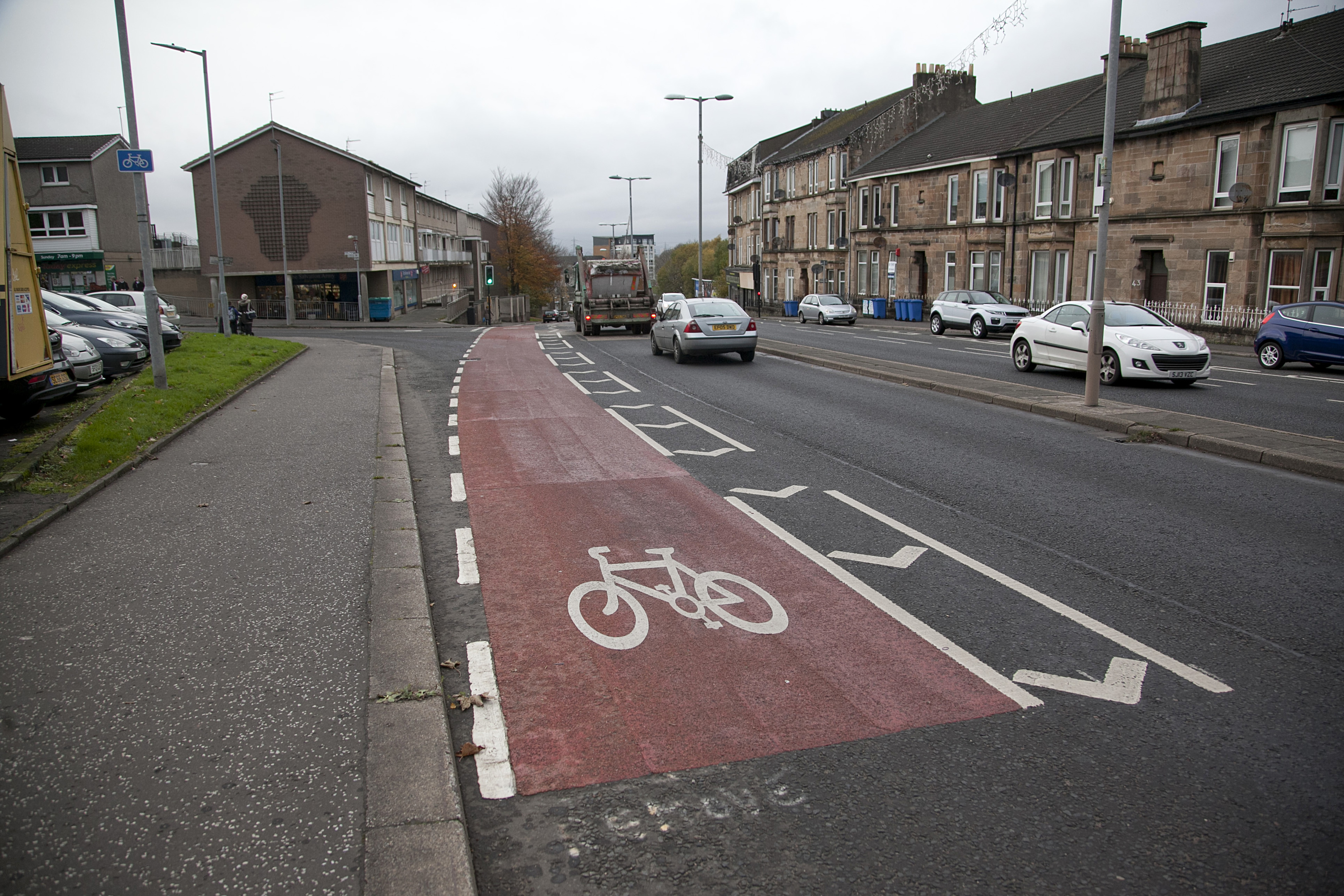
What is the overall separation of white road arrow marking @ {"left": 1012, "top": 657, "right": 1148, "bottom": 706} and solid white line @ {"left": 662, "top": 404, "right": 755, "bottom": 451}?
604cm

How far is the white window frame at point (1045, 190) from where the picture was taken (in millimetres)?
35719

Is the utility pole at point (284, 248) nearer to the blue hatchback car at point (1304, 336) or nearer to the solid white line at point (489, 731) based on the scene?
the blue hatchback car at point (1304, 336)

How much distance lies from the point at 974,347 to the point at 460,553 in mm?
22736

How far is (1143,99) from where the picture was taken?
1235 inches

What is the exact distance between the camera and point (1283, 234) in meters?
25.9

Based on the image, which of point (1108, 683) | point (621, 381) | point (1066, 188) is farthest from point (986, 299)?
point (1108, 683)

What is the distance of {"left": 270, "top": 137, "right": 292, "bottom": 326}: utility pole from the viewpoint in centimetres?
4678

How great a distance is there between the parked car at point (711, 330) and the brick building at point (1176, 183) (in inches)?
308

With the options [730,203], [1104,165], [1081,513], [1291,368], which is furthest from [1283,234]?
[730,203]

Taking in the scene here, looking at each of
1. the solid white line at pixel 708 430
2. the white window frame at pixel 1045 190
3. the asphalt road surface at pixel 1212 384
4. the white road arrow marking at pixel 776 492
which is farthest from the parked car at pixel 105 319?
the white window frame at pixel 1045 190

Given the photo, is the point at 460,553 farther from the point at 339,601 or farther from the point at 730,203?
the point at 730,203

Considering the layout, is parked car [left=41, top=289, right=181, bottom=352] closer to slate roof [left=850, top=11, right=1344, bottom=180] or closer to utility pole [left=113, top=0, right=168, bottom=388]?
utility pole [left=113, top=0, right=168, bottom=388]

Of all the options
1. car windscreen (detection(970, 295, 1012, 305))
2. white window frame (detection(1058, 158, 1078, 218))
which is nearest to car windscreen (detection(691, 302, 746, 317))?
car windscreen (detection(970, 295, 1012, 305))

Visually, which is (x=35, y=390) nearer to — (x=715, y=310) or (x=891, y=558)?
(x=891, y=558)
